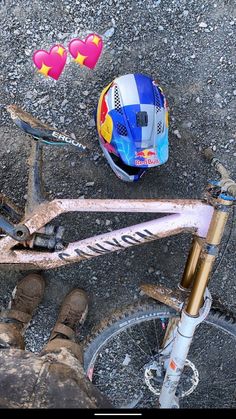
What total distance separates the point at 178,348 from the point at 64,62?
2.33 meters

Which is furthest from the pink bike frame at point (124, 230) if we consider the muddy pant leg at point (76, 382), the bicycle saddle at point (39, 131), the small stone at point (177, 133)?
the small stone at point (177, 133)

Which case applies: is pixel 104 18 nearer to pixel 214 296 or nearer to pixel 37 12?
pixel 37 12

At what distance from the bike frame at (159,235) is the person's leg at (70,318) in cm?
69

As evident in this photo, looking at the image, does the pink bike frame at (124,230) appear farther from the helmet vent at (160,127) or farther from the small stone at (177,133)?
the small stone at (177,133)

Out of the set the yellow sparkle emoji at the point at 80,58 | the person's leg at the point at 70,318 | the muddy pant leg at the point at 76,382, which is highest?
the yellow sparkle emoji at the point at 80,58

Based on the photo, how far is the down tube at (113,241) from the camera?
3.34 metres

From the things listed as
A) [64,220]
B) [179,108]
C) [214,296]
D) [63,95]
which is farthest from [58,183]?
[214,296]

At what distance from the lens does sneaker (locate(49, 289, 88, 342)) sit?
13.4 ft

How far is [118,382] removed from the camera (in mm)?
4551

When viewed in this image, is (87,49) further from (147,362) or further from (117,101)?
(147,362)

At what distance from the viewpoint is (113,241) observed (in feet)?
11.2

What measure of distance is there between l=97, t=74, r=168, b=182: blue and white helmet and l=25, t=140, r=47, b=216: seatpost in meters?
0.60

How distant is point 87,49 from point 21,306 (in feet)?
6.73

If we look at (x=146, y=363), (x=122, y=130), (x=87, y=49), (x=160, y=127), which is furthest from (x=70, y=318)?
(x=87, y=49)
